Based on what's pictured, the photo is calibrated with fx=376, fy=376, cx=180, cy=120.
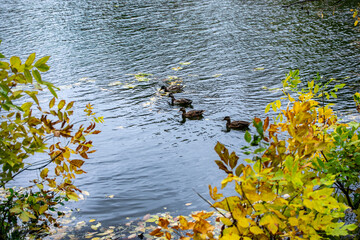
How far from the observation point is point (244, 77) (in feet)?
38.2

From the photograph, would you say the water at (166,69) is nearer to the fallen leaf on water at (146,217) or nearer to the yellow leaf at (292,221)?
the fallen leaf on water at (146,217)

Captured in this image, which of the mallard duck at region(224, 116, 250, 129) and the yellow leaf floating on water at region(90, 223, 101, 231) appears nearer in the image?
the yellow leaf floating on water at region(90, 223, 101, 231)

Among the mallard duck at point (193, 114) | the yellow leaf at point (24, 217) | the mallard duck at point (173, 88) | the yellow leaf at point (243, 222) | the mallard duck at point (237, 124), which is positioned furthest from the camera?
the mallard duck at point (173, 88)

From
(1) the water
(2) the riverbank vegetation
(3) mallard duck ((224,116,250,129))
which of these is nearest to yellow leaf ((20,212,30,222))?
(2) the riverbank vegetation

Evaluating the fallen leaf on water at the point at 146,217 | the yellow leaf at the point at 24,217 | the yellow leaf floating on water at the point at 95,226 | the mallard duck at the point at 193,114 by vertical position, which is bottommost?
the mallard duck at the point at 193,114

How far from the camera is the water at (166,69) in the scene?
275 inches

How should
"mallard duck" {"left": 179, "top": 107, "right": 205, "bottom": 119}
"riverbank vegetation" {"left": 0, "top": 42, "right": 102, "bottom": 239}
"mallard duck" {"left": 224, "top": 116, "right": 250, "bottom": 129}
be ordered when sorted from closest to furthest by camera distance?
"riverbank vegetation" {"left": 0, "top": 42, "right": 102, "bottom": 239}
"mallard duck" {"left": 224, "top": 116, "right": 250, "bottom": 129}
"mallard duck" {"left": 179, "top": 107, "right": 205, "bottom": 119}

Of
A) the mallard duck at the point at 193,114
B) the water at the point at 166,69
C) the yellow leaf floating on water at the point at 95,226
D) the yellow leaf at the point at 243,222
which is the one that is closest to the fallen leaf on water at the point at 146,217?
the water at the point at 166,69

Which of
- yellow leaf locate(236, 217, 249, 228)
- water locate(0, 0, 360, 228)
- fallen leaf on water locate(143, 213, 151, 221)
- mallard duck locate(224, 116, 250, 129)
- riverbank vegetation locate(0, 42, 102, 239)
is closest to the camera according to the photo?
yellow leaf locate(236, 217, 249, 228)

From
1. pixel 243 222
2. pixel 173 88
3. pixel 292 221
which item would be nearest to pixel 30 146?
pixel 243 222

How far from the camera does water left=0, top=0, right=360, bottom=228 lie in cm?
697

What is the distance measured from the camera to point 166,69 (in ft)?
42.8

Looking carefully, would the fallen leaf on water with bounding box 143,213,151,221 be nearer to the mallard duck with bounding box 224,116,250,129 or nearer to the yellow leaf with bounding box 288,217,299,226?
the mallard duck with bounding box 224,116,250,129

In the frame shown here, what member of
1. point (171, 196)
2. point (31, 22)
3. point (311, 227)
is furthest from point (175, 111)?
point (31, 22)
